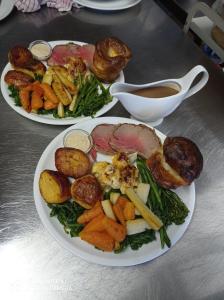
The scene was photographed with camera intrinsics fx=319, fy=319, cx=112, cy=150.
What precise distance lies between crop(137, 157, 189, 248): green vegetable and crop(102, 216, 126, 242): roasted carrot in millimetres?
133

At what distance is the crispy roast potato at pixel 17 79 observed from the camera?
1237mm

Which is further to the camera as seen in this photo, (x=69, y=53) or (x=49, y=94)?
(x=69, y=53)

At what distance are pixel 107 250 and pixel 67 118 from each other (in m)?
0.53

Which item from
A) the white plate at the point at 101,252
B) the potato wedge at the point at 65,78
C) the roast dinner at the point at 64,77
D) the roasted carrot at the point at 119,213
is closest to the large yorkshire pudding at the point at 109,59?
the roast dinner at the point at 64,77

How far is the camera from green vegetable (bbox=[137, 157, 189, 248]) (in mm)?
1007

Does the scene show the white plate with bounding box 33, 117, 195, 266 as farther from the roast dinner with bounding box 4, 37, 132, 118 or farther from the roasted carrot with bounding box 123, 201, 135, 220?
the roast dinner with bounding box 4, 37, 132, 118

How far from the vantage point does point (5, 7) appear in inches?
64.2

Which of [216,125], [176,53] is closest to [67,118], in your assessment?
[216,125]

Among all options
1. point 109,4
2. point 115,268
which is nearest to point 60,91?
point 115,268

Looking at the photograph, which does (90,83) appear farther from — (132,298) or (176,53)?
(132,298)

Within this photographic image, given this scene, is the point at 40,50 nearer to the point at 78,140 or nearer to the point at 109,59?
the point at 109,59

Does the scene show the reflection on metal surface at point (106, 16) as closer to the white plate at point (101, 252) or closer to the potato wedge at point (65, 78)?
the potato wedge at point (65, 78)

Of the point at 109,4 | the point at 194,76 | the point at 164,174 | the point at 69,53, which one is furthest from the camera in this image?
the point at 109,4

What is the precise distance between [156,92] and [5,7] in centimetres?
99
